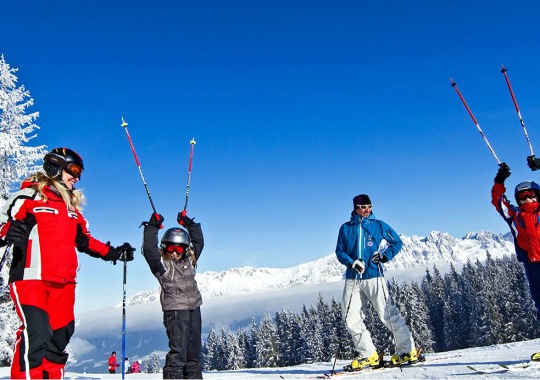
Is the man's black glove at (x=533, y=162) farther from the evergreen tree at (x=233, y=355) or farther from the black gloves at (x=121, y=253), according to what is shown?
the evergreen tree at (x=233, y=355)

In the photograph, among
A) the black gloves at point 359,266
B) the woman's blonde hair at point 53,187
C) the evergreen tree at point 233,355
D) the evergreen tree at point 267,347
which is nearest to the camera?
the woman's blonde hair at point 53,187

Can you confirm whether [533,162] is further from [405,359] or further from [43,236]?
[43,236]

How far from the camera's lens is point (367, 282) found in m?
7.70

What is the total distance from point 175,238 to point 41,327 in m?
2.46

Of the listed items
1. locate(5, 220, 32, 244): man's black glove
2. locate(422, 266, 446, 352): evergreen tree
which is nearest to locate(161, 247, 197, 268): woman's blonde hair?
locate(5, 220, 32, 244): man's black glove

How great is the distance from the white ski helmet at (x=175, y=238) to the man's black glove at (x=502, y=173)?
17.0 feet

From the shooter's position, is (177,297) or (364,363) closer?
(177,297)

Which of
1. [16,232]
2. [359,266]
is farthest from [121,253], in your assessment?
[359,266]

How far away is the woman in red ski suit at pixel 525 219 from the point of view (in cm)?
651

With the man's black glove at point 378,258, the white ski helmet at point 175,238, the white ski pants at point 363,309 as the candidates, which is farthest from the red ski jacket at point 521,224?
the white ski helmet at point 175,238

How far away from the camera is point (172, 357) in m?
5.85

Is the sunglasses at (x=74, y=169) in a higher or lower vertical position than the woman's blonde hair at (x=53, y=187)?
higher

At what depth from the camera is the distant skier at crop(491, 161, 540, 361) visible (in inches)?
256

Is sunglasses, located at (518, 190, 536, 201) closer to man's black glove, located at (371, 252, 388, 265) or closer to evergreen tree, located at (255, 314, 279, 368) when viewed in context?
man's black glove, located at (371, 252, 388, 265)
